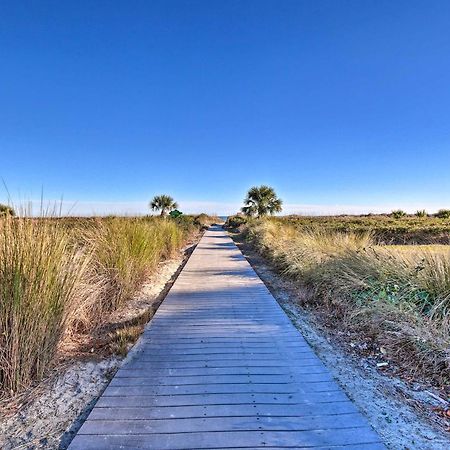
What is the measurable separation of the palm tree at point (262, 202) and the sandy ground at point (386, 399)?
93.0ft

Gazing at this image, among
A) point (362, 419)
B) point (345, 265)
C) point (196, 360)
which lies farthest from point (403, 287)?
point (196, 360)

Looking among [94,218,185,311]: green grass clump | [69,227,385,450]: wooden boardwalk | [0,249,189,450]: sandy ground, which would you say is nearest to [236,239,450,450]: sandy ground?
[69,227,385,450]: wooden boardwalk

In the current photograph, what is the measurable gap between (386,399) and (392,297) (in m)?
1.94

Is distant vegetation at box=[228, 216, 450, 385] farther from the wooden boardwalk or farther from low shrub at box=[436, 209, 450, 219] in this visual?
low shrub at box=[436, 209, 450, 219]

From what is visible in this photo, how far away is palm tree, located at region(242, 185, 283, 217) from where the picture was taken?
106 ft

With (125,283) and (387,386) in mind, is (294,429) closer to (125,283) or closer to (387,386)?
(387,386)

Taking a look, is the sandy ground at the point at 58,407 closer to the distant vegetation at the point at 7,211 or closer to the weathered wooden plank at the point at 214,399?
the weathered wooden plank at the point at 214,399

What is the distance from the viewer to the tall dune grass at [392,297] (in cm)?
339

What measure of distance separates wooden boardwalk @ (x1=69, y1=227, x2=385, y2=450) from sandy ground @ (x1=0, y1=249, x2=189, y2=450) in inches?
5.8

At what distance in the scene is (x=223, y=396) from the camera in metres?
2.61

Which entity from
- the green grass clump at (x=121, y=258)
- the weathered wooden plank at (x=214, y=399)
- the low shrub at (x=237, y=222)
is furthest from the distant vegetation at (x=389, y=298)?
the low shrub at (x=237, y=222)

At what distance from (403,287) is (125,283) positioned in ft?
13.5

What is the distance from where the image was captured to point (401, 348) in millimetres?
3562

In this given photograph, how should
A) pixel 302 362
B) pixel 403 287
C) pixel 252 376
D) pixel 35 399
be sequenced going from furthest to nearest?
1. pixel 403 287
2. pixel 302 362
3. pixel 252 376
4. pixel 35 399
